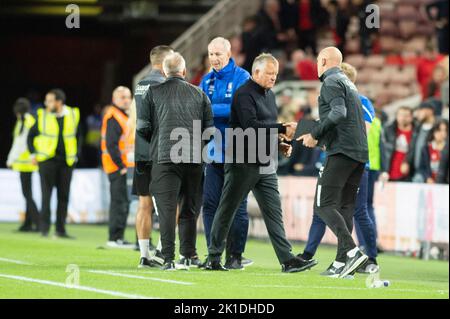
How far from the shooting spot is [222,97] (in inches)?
533

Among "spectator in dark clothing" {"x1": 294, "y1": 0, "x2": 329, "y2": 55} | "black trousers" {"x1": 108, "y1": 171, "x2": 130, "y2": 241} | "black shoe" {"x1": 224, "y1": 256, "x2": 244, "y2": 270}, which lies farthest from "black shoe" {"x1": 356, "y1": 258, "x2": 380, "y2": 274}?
"spectator in dark clothing" {"x1": 294, "y1": 0, "x2": 329, "y2": 55}

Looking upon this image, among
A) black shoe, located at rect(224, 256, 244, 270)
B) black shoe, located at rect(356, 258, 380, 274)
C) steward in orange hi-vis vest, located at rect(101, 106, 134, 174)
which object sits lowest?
black shoe, located at rect(356, 258, 380, 274)

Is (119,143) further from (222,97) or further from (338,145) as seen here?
(338,145)

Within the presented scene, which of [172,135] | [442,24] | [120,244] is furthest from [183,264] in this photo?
[442,24]

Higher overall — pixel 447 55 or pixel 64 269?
pixel 447 55

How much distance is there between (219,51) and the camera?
13422mm

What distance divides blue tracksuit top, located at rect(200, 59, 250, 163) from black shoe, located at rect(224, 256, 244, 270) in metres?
1.06

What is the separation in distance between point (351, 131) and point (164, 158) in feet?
6.04

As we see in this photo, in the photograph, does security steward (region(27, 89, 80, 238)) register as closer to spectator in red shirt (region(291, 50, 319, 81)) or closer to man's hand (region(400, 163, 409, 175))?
man's hand (region(400, 163, 409, 175))

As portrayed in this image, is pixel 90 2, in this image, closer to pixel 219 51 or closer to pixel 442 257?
pixel 442 257

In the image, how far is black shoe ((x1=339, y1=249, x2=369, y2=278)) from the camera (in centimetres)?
1259

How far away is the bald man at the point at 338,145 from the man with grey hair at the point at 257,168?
0.42 meters

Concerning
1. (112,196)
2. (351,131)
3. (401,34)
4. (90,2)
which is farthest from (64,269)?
(90,2)

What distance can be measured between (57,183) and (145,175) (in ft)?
19.2
